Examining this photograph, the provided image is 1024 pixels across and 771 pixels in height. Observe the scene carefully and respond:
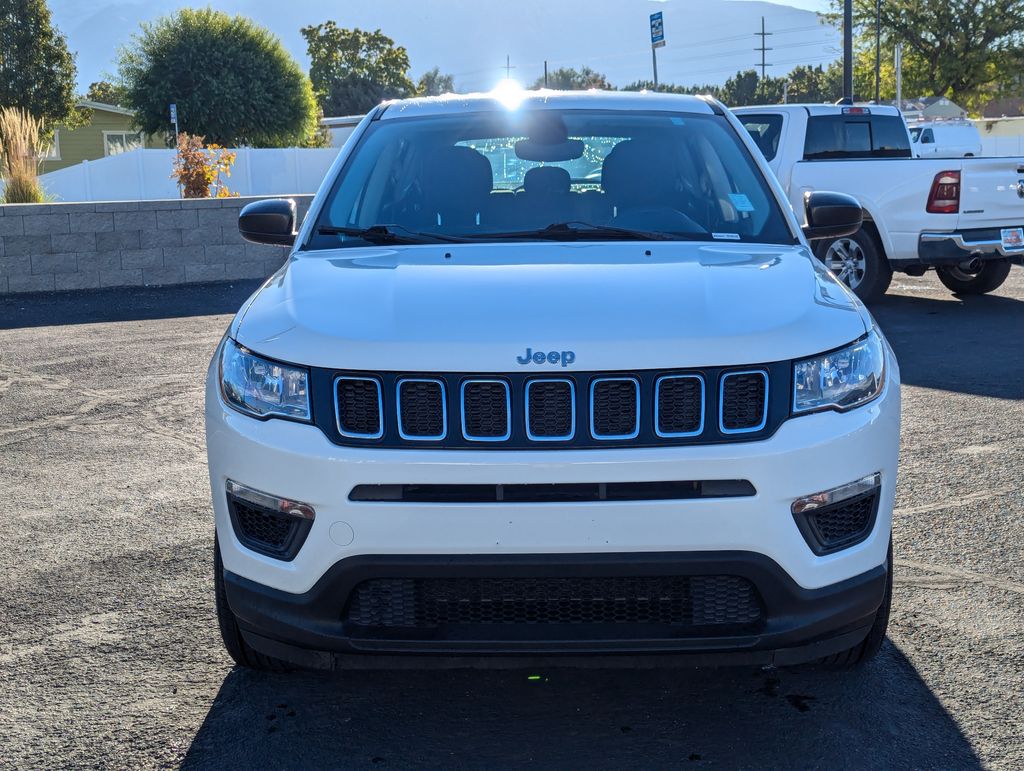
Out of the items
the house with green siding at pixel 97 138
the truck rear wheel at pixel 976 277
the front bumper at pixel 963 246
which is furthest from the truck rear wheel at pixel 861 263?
the house with green siding at pixel 97 138

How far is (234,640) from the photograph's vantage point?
3449mm

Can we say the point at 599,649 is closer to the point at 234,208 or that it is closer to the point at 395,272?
the point at 395,272

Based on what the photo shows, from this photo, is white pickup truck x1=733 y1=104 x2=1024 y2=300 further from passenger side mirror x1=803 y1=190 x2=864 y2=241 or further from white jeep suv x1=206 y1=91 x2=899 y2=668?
white jeep suv x1=206 y1=91 x2=899 y2=668

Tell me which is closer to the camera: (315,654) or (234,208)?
(315,654)

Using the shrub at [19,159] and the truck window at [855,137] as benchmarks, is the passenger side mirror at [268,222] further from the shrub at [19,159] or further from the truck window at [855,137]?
the shrub at [19,159]

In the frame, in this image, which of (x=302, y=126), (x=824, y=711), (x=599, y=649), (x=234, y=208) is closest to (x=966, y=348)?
(x=824, y=711)

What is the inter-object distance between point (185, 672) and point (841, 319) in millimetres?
2097

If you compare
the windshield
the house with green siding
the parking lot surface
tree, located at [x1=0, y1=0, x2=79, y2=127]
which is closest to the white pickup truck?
the parking lot surface

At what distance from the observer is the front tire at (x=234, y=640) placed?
11.0 ft

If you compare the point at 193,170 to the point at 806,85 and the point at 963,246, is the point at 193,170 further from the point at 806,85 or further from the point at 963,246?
the point at 806,85

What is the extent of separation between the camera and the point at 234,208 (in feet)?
49.9

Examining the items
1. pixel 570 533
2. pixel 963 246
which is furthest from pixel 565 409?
pixel 963 246

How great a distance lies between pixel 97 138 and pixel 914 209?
53.1 meters

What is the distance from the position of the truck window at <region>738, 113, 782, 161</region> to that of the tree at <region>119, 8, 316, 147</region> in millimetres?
38463
